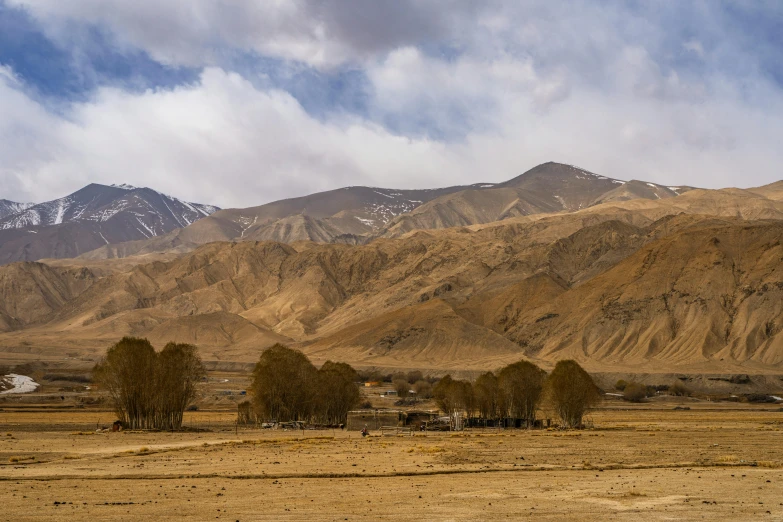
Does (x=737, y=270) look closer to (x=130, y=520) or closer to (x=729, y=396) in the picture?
(x=729, y=396)

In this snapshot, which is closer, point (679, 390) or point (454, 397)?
point (454, 397)

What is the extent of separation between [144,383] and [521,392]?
35.2 meters

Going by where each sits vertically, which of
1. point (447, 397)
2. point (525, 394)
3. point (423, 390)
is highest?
point (525, 394)

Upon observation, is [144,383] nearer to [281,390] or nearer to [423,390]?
[281,390]

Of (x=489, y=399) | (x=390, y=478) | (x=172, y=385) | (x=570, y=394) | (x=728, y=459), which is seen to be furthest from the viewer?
(x=489, y=399)

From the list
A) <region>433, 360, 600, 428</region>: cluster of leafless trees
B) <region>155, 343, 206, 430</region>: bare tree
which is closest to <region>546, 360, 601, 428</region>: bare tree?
<region>433, 360, 600, 428</region>: cluster of leafless trees

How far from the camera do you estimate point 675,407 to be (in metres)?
125

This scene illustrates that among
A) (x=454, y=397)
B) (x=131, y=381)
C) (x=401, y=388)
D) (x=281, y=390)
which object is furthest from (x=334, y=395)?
(x=401, y=388)

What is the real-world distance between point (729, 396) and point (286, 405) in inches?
3441

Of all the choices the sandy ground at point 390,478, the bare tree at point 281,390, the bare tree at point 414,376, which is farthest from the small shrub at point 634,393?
the sandy ground at point 390,478

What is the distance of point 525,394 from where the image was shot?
287 ft

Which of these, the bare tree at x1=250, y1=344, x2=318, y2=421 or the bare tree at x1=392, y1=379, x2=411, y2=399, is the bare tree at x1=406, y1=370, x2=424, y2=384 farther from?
the bare tree at x1=250, y1=344, x2=318, y2=421

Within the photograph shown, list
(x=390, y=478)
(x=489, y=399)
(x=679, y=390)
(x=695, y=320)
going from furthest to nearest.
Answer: (x=695, y=320), (x=679, y=390), (x=489, y=399), (x=390, y=478)

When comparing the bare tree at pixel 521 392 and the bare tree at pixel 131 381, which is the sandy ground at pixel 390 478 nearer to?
the bare tree at pixel 131 381
